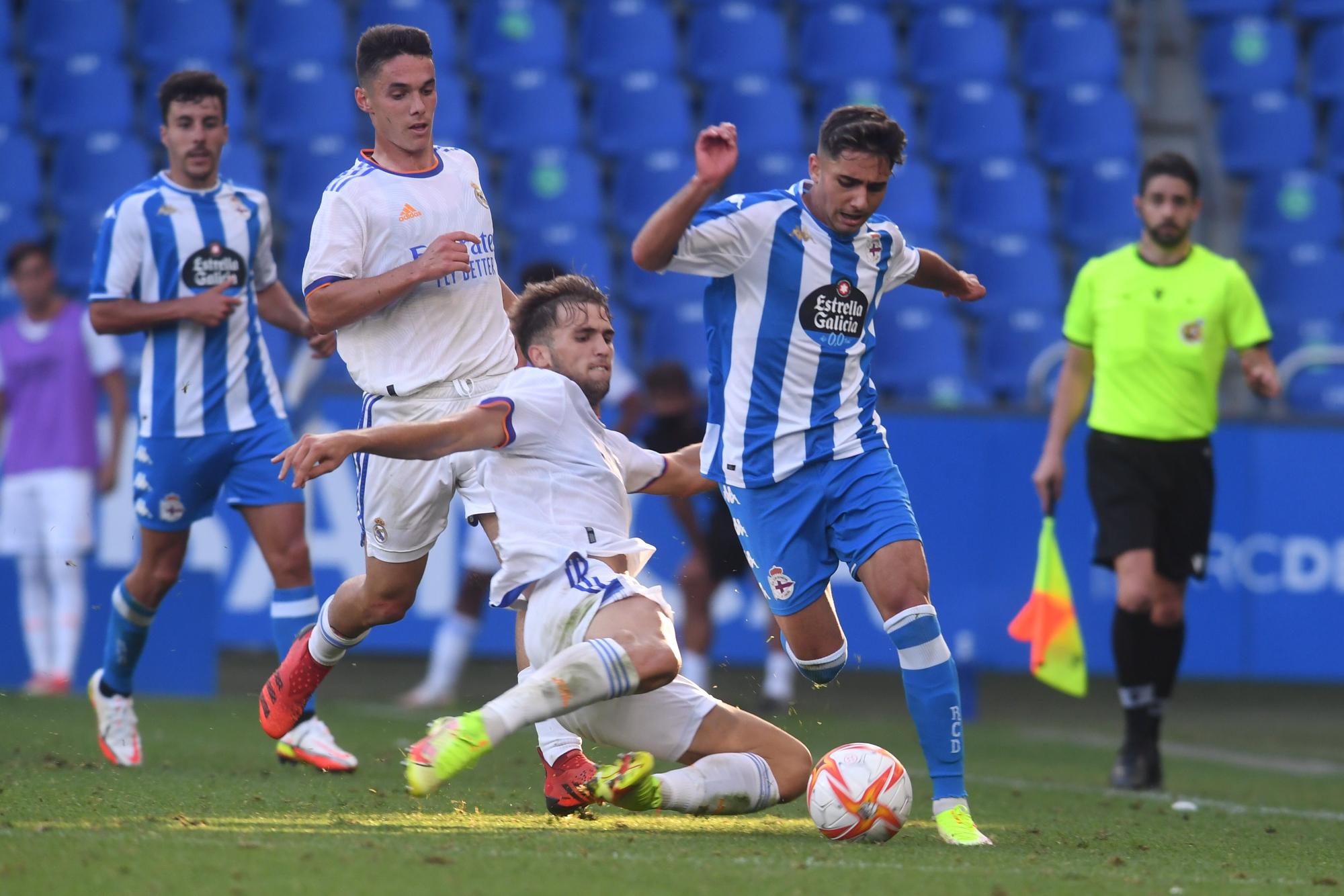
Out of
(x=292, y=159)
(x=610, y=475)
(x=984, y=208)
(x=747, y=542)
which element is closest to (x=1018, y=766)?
(x=747, y=542)

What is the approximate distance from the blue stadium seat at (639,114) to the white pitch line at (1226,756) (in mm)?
5168

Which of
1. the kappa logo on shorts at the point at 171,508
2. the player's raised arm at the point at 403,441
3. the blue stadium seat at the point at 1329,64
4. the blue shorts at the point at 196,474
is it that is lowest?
the kappa logo on shorts at the point at 171,508

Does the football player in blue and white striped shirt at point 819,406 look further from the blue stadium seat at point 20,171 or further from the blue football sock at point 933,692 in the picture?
the blue stadium seat at point 20,171

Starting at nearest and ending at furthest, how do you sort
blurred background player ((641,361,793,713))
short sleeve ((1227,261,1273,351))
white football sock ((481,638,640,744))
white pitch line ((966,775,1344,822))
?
white football sock ((481,638,640,744)), white pitch line ((966,775,1344,822)), short sleeve ((1227,261,1273,351)), blurred background player ((641,361,793,713))

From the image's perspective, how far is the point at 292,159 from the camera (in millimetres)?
11805

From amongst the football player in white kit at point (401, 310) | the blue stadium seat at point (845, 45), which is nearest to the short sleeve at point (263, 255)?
the football player in white kit at point (401, 310)

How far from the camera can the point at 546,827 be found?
4.73 metres

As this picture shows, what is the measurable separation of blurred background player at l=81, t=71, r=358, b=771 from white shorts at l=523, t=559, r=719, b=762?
1.73 m

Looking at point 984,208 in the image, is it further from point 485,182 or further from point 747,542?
point 747,542

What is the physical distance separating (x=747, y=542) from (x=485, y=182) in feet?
24.6

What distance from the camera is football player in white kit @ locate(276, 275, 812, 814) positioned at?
4.41 metres

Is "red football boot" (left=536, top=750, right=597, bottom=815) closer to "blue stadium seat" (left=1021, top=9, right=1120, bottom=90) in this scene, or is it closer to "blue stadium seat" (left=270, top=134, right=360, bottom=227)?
"blue stadium seat" (left=270, top=134, right=360, bottom=227)

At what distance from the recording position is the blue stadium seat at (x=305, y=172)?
11.6 metres

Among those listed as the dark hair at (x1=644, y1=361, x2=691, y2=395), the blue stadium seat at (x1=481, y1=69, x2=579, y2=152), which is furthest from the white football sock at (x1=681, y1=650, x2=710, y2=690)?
the blue stadium seat at (x1=481, y1=69, x2=579, y2=152)
